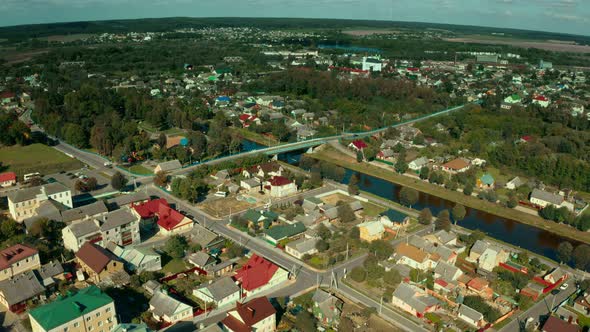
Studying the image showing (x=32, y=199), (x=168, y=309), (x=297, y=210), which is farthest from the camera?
(x=297, y=210)

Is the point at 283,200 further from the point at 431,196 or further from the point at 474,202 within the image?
the point at 474,202

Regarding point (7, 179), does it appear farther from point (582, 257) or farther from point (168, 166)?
point (582, 257)

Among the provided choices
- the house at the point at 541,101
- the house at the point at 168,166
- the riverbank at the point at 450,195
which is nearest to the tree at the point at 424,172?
the riverbank at the point at 450,195

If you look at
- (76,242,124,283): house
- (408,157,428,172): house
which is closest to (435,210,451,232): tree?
(408,157,428,172): house

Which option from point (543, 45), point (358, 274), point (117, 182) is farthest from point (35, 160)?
point (543, 45)

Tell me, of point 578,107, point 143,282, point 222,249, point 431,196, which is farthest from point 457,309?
point 578,107

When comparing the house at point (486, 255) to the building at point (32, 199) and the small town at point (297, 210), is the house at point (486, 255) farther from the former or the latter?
the building at point (32, 199)

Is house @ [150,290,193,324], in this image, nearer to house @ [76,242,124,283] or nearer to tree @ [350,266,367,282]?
house @ [76,242,124,283]
